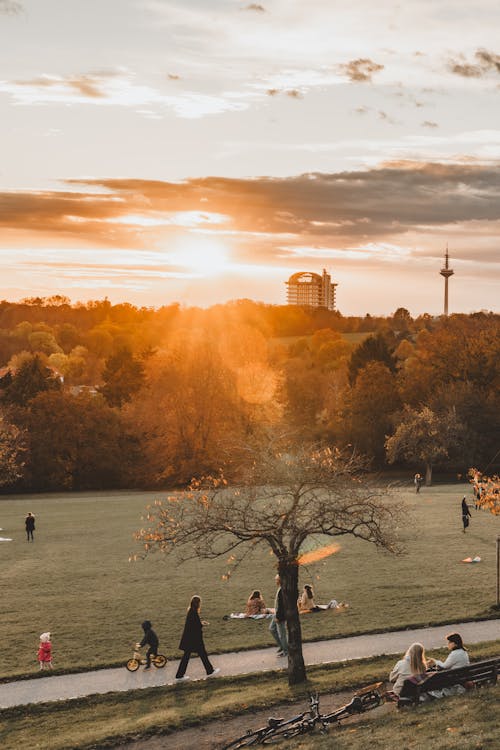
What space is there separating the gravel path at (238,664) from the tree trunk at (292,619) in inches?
65.5

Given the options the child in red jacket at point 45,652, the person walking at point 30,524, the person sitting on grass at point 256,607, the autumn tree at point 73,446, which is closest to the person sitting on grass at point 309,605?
the person sitting on grass at point 256,607

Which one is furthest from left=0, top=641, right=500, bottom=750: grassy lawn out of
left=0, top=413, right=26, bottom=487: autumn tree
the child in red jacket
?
left=0, top=413, right=26, bottom=487: autumn tree

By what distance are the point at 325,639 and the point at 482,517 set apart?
24.5 m

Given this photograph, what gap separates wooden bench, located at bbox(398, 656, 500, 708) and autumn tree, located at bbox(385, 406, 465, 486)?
53.5 metres

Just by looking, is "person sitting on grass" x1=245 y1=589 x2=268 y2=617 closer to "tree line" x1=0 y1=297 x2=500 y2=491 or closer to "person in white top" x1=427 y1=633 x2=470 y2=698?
"person in white top" x1=427 y1=633 x2=470 y2=698

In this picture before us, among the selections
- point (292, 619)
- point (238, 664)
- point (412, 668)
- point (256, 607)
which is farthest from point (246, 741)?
point (256, 607)

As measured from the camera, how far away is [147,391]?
79375mm

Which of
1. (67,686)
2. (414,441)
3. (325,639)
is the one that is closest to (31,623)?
Answer: (67,686)

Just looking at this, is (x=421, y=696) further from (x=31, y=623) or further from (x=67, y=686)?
(x=31, y=623)

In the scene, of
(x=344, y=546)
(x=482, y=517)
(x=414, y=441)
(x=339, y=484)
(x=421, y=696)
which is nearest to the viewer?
(x=421, y=696)

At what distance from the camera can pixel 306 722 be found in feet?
45.8

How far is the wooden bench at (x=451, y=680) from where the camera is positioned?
14.5m

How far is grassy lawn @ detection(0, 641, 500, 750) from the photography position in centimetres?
1313

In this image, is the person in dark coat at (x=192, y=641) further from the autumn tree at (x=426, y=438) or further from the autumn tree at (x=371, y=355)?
the autumn tree at (x=371, y=355)
